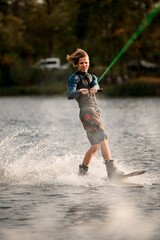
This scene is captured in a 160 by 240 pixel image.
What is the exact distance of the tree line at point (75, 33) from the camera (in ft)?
205

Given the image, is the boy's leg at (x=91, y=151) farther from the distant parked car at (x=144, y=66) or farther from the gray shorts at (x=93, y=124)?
the distant parked car at (x=144, y=66)

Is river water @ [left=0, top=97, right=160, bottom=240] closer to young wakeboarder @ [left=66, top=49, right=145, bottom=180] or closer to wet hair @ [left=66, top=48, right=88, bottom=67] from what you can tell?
young wakeboarder @ [left=66, top=49, right=145, bottom=180]

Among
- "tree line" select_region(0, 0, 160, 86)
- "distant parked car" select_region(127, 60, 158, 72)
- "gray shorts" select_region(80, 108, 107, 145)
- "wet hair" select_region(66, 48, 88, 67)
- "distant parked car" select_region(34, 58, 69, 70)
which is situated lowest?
"distant parked car" select_region(127, 60, 158, 72)

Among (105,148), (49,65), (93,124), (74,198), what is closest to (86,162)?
(105,148)

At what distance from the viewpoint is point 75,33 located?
6731 centimetres

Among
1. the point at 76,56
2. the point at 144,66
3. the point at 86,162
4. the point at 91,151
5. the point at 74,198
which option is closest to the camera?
the point at 74,198

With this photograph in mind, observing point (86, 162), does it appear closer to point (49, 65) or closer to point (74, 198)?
point (74, 198)

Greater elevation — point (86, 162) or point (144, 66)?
point (86, 162)

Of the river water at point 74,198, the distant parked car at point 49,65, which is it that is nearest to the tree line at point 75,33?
the distant parked car at point 49,65

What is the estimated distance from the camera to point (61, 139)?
1563cm

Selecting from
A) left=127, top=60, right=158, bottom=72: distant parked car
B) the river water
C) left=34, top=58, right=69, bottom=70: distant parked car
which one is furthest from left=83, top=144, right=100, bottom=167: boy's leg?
left=127, top=60, right=158, bottom=72: distant parked car

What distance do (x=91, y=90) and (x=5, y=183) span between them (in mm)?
1744

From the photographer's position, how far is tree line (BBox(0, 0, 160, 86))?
62438mm

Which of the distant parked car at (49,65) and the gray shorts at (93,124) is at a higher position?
the gray shorts at (93,124)
